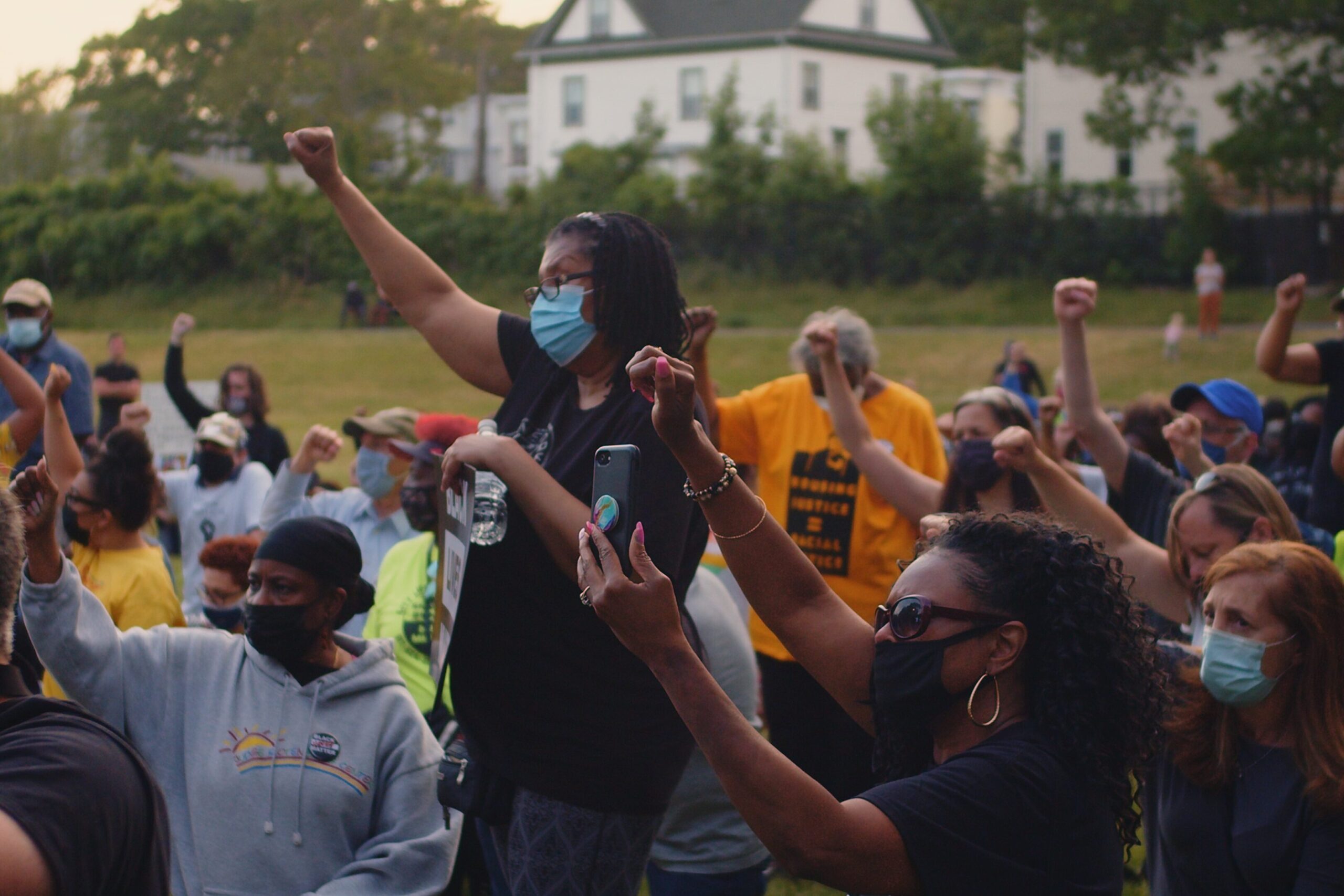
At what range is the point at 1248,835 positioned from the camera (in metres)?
2.89

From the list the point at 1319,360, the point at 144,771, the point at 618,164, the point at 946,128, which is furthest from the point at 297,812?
the point at 618,164

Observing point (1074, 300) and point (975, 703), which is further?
point (1074, 300)

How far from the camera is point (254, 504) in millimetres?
6512

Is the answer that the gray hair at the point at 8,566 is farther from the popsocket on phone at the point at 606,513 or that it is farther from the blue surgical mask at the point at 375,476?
the blue surgical mask at the point at 375,476

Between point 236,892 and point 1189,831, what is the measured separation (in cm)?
221

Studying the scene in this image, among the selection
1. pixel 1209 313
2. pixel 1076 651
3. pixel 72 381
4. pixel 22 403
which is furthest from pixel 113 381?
pixel 1209 313

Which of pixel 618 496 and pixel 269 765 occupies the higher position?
pixel 618 496

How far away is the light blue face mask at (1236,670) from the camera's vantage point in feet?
9.71

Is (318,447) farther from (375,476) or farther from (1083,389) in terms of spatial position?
(1083,389)

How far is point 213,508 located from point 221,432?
0.37m

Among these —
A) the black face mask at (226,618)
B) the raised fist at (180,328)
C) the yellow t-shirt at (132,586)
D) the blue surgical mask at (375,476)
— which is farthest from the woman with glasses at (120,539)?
the raised fist at (180,328)

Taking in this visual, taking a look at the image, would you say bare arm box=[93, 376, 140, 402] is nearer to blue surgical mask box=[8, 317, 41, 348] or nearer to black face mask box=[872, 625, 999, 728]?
blue surgical mask box=[8, 317, 41, 348]

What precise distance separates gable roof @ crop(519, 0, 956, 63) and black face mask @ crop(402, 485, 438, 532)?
40611 millimetres

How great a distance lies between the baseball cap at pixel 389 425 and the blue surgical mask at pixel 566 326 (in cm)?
326
